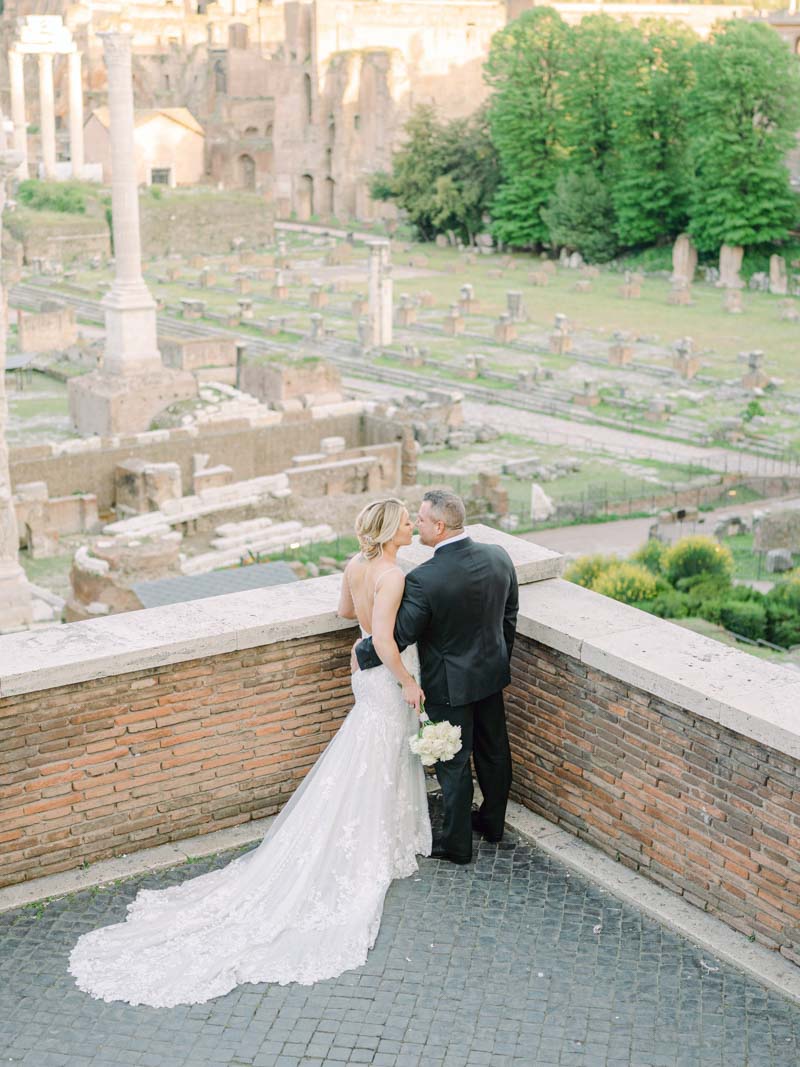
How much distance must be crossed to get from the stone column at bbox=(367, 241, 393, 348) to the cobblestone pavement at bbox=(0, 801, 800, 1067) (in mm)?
29957

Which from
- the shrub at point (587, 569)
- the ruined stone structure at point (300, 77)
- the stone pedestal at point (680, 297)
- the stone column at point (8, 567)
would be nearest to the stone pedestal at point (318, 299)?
the stone pedestal at point (680, 297)

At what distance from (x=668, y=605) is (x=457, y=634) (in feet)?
36.1

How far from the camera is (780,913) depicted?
16.6 feet

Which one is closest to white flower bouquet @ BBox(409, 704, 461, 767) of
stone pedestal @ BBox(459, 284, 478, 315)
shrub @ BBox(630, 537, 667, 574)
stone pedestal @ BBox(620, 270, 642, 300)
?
shrub @ BBox(630, 537, 667, 574)

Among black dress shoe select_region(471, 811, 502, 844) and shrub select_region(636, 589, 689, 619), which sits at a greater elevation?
black dress shoe select_region(471, 811, 502, 844)

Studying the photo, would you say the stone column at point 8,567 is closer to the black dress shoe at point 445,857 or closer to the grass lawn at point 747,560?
the grass lawn at point 747,560

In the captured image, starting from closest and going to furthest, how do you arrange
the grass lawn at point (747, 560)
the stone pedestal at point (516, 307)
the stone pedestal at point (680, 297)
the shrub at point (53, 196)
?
the grass lawn at point (747, 560) < the stone pedestal at point (516, 307) < the stone pedestal at point (680, 297) < the shrub at point (53, 196)

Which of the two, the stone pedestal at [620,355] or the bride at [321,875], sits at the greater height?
the bride at [321,875]

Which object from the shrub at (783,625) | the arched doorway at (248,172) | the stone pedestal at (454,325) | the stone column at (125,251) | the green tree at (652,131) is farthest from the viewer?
the arched doorway at (248,172)

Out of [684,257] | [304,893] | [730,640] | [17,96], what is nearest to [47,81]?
[17,96]

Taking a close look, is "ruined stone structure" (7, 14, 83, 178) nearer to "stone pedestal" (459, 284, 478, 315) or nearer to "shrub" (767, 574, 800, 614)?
"stone pedestal" (459, 284, 478, 315)

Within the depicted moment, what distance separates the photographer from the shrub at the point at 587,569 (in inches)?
678

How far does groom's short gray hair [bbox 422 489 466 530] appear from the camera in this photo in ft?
17.9

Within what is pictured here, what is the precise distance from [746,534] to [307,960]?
17521 mm
